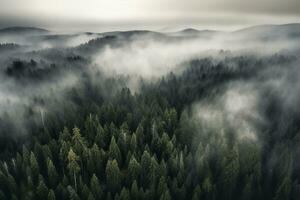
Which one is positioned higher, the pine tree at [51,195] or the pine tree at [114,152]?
the pine tree at [114,152]

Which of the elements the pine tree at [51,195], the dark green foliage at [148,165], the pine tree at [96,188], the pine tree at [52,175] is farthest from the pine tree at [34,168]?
the pine tree at [96,188]

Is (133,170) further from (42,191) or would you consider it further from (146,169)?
(42,191)

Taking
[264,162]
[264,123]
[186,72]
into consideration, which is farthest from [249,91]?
[264,162]

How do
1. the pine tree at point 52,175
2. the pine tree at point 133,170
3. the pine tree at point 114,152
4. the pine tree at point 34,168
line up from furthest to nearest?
the pine tree at point 114,152, the pine tree at point 34,168, the pine tree at point 133,170, the pine tree at point 52,175

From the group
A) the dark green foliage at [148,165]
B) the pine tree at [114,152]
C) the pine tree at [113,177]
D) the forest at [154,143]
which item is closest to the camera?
the dark green foliage at [148,165]

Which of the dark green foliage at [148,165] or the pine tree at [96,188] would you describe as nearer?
the pine tree at [96,188]

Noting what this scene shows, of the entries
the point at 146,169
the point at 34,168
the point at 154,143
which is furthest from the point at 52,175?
the point at 154,143

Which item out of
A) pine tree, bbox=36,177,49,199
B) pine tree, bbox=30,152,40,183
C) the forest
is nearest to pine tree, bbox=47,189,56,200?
the forest

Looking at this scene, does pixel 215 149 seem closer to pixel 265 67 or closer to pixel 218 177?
pixel 218 177

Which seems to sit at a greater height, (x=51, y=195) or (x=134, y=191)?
(x=51, y=195)

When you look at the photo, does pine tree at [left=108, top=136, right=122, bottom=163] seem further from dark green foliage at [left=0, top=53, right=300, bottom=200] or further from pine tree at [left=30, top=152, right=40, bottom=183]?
pine tree at [left=30, top=152, right=40, bottom=183]

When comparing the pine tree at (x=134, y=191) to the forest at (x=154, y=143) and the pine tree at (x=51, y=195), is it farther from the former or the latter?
the pine tree at (x=51, y=195)
